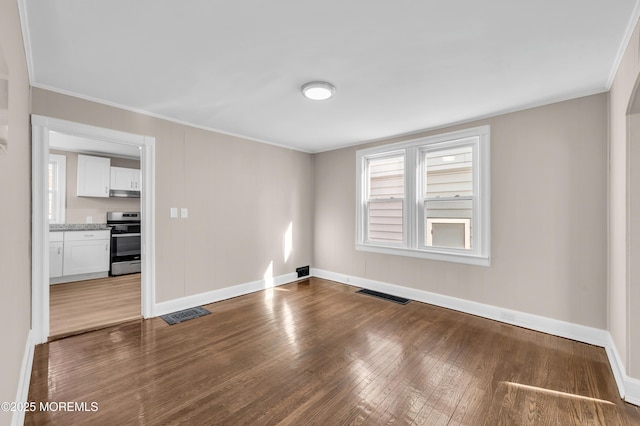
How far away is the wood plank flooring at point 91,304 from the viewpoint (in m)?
3.22

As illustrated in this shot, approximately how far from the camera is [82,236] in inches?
204

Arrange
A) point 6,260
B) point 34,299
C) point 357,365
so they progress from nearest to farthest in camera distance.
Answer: point 6,260
point 357,365
point 34,299

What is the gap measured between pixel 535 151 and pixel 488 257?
1.29 meters

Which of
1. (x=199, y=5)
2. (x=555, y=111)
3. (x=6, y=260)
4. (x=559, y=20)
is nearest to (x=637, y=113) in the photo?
(x=559, y=20)

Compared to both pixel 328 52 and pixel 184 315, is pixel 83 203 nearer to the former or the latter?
pixel 184 315

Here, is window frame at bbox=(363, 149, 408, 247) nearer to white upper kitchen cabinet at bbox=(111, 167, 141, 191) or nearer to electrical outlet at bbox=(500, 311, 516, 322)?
electrical outlet at bbox=(500, 311, 516, 322)

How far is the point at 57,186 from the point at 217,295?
12.9 feet

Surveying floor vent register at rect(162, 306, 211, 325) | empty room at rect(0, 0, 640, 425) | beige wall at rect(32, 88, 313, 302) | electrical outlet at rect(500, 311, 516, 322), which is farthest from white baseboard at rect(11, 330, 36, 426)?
electrical outlet at rect(500, 311, 516, 322)

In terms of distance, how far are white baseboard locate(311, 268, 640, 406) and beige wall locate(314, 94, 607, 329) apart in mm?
67

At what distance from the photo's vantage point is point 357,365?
94.7 inches

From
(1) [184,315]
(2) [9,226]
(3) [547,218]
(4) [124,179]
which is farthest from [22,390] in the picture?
(4) [124,179]

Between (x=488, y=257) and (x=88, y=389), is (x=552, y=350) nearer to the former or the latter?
(x=488, y=257)

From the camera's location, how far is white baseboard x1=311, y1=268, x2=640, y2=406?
204 cm

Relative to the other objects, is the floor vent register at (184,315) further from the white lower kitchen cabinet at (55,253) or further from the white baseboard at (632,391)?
the white baseboard at (632,391)
